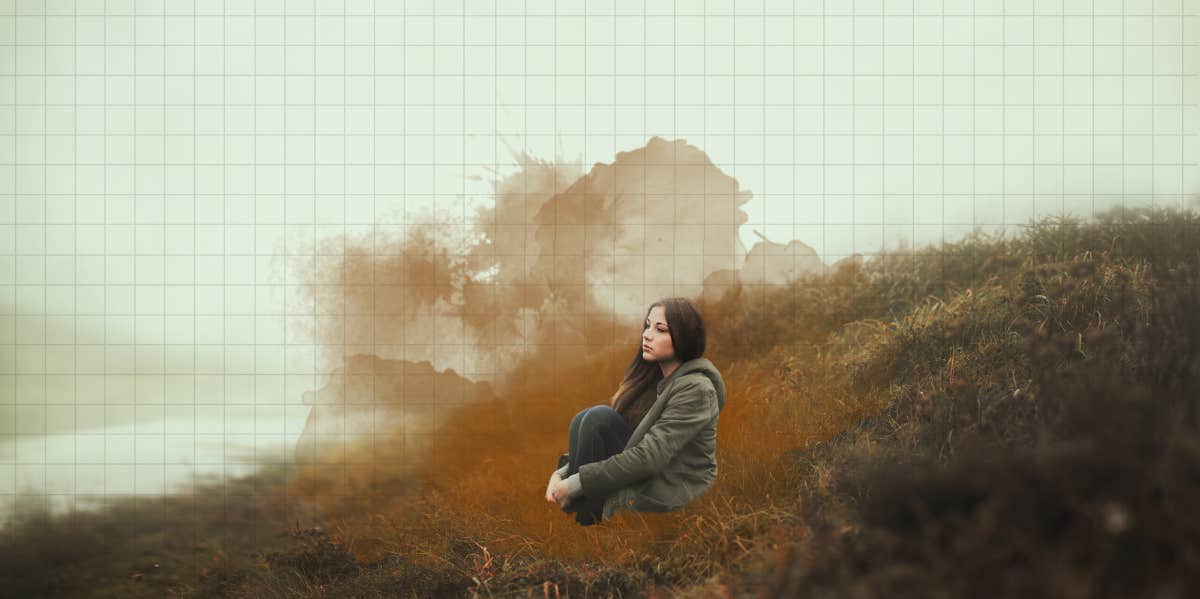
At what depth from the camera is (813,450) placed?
489 centimetres

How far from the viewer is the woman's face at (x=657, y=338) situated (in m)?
3.92

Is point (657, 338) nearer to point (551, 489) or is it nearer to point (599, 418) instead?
point (599, 418)

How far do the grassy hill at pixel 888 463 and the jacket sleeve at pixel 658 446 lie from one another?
40cm

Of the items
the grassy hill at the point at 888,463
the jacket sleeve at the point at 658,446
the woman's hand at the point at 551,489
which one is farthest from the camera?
the woman's hand at the point at 551,489

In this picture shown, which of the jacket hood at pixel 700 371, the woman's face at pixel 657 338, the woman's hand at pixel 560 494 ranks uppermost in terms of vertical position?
the woman's face at pixel 657 338

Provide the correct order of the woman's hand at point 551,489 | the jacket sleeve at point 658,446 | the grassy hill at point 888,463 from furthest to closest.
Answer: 1. the woman's hand at point 551,489
2. the jacket sleeve at point 658,446
3. the grassy hill at point 888,463

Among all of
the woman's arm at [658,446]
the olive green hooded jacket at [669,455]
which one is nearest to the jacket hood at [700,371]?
the olive green hooded jacket at [669,455]

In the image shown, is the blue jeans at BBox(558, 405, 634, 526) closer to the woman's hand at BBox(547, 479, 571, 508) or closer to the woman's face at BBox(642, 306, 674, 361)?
the woman's hand at BBox(547, 479, 571, 508)

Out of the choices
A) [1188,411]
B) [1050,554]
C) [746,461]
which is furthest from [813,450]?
[1050,554]

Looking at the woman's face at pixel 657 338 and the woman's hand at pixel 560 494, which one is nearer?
the woman's hand at pixel 560 494

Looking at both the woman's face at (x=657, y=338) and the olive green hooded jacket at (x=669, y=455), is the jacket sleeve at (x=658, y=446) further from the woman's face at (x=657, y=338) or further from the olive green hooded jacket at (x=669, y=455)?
the woman's face at (x=657, y=338)

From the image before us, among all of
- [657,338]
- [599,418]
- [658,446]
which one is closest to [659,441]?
[658,446]

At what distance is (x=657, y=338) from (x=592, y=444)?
631mm

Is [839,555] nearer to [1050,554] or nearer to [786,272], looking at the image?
[1050,554]
